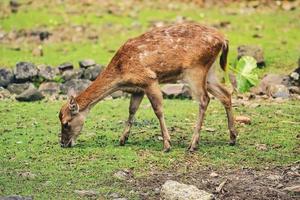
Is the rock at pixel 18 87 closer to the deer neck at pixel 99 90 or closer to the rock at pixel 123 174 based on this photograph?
the deer neck at pixel 99 90

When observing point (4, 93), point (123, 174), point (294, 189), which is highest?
point (294, 189)

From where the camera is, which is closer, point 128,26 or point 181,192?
point 181,192

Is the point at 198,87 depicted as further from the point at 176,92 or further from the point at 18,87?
the point at 18,87

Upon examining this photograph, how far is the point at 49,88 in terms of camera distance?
13547 millimetres

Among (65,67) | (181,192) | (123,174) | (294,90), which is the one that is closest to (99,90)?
(123,174)

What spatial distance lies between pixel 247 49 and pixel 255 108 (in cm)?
318

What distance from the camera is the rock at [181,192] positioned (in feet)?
23.9

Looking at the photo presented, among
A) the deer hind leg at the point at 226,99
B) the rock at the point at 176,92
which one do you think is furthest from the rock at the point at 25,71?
the deer hind leg at the point at 226,99

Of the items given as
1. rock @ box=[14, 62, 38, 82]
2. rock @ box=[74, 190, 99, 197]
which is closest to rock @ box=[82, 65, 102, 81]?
rock @ box=[14, 62, 38, 82]

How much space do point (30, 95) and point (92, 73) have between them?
65.2 inches

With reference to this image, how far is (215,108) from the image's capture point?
12.0 metres

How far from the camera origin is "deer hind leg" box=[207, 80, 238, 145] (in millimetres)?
9695

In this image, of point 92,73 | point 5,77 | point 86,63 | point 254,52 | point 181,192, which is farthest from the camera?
point 254,52

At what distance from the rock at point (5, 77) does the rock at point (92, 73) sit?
54.4 inches
